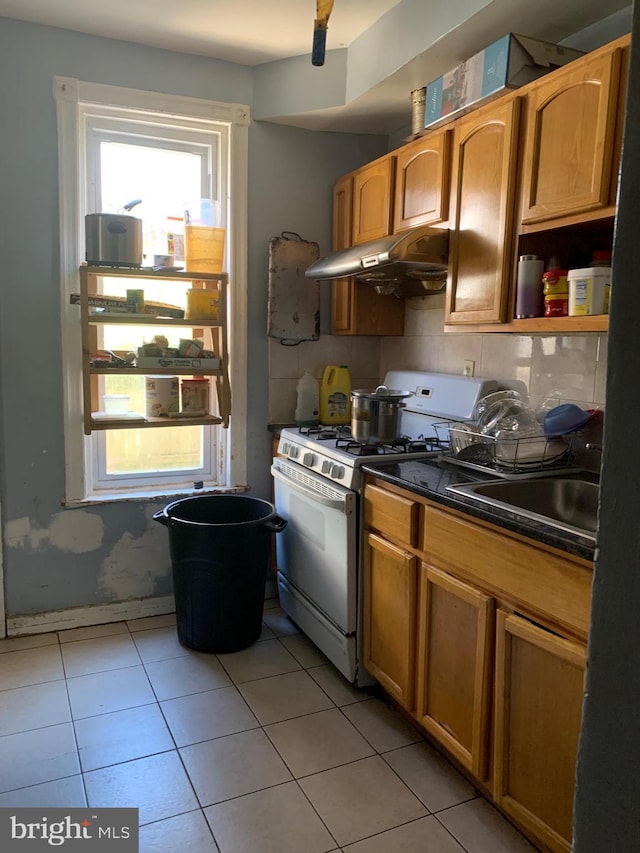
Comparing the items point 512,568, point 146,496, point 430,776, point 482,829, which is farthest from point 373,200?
point 482,829

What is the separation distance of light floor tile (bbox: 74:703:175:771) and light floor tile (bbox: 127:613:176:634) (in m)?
0.63

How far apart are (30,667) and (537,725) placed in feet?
6.22

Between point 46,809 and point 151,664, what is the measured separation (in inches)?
31.4

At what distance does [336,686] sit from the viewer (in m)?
2.33

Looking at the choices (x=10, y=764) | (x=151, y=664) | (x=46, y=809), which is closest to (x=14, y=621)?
(x=151, y=664)

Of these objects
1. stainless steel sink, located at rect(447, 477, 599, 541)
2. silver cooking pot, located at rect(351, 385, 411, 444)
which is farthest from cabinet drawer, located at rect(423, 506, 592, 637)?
silver cooking pot, located at rect(351, 385, 411, 444)

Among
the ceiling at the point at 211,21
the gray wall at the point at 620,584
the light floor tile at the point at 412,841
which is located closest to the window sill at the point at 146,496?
the light floor tile at the point at 412,841

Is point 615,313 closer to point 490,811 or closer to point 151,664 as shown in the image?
point 490,811

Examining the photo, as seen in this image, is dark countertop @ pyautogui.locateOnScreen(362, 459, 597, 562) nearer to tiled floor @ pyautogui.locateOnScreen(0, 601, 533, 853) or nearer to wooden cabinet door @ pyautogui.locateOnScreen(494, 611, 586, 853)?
wooden cabinet door @ pyautogui.locateOnScreen(494, 611, 586, 853)

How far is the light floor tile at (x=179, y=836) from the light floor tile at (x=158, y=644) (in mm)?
884

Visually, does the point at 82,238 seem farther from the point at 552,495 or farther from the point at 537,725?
the point at 537,725

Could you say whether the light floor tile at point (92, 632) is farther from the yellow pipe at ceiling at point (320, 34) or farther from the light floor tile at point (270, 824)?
the yellow pipe at ceiling at point (320, 34)

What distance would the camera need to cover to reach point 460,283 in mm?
2201

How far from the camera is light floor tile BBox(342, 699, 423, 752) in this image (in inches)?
79.2
